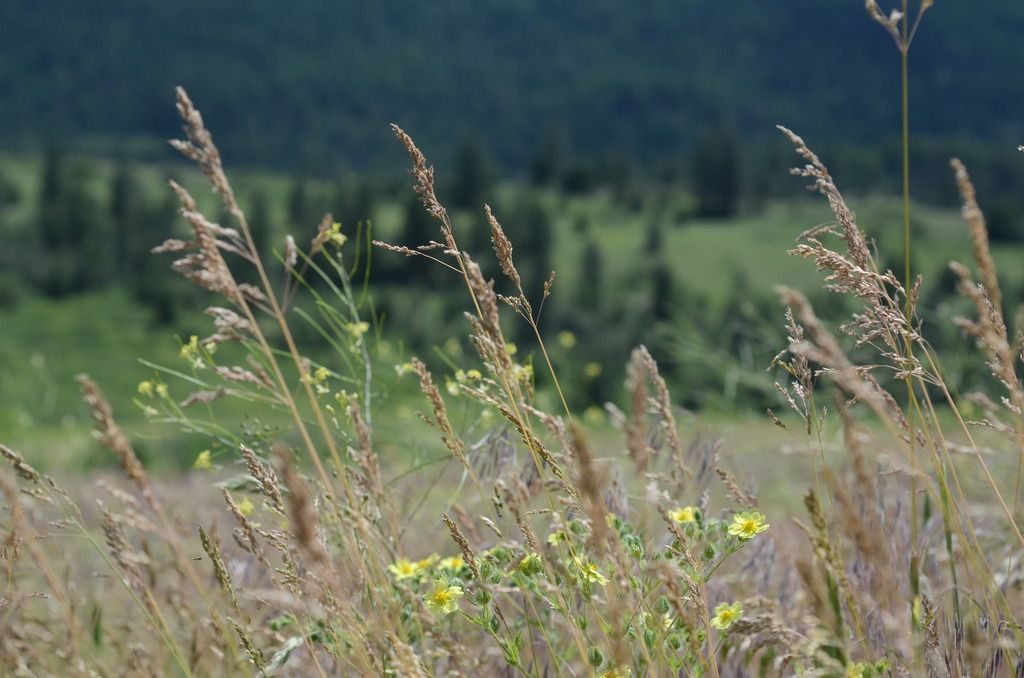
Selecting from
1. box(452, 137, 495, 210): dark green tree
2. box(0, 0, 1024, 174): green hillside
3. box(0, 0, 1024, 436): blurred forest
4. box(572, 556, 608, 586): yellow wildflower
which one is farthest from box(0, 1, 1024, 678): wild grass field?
box(0, 0, 1024, 174): green hillside

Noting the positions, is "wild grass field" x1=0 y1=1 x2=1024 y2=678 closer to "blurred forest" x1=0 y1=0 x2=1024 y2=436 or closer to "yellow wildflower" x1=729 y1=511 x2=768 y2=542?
"yellow wildflower" x1=729 y1=511 x2=768 y2=542

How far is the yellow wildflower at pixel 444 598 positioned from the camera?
136 centimetres

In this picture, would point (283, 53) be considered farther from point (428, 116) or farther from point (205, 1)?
point (428, 116)

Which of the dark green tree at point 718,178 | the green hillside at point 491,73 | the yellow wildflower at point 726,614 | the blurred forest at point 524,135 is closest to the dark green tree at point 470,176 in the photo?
the blurred forest at point 524,135

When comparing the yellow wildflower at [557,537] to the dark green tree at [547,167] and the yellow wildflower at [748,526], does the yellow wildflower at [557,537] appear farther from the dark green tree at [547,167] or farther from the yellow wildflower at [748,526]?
the dark green tree at [547,167]

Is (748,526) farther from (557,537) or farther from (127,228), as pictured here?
(127,228)

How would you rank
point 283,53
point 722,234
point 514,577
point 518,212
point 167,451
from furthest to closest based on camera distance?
point 283,53 → point 722,234 → point 518,212 → point 167,451 → point 514,577

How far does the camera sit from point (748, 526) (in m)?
1.39

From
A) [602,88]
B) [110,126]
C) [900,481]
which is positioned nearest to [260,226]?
[900,481]

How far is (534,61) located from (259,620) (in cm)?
11749

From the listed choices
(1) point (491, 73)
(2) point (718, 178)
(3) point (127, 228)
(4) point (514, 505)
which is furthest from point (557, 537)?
(1) point (491, 73)

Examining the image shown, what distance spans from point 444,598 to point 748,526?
1.41 feet

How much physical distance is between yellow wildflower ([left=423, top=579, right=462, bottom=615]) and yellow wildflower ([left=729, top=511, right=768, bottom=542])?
385mm

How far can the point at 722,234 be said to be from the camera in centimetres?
4212
